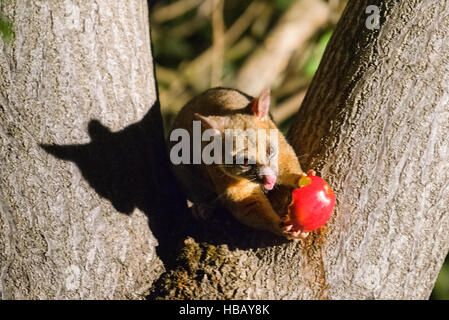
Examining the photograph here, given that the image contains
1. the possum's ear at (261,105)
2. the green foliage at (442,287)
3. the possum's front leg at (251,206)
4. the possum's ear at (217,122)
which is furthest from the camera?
the green foliage at (442,287)

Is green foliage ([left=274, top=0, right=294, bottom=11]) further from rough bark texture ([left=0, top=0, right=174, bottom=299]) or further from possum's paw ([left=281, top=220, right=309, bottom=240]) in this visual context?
possum's paw ([left=281, top=220, right=309, bottom=240])

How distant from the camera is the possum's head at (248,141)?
3.02m

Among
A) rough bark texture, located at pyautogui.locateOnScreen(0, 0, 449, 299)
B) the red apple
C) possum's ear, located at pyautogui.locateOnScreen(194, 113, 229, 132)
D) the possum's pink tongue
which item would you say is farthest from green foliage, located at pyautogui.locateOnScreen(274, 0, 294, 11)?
the red apple

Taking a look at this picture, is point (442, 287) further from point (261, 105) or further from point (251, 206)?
point (261, 105)

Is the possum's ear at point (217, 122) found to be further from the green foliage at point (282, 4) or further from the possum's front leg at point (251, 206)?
the green foliage at point (282, 4)

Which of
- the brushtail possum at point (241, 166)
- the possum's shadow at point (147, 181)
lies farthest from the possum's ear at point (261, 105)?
the possum's shadow at point (147, 181)

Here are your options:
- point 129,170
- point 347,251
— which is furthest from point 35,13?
point 347,251

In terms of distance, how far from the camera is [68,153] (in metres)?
2.48

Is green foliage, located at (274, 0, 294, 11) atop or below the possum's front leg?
atop

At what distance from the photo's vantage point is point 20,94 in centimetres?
239

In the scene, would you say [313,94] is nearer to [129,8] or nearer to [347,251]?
[347,251]

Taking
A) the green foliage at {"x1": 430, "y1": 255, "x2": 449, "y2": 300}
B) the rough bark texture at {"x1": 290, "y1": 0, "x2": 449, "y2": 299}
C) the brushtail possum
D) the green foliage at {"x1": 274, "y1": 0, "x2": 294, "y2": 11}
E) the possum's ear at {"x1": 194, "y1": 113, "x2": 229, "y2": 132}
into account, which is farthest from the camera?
the green foliage at {"x1": 274, "y1": 0, "x2": 294, "y2": 11}

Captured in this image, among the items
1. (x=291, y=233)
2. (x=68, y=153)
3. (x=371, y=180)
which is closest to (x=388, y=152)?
(x=371, y=180)

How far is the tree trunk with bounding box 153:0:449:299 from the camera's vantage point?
2342mm
